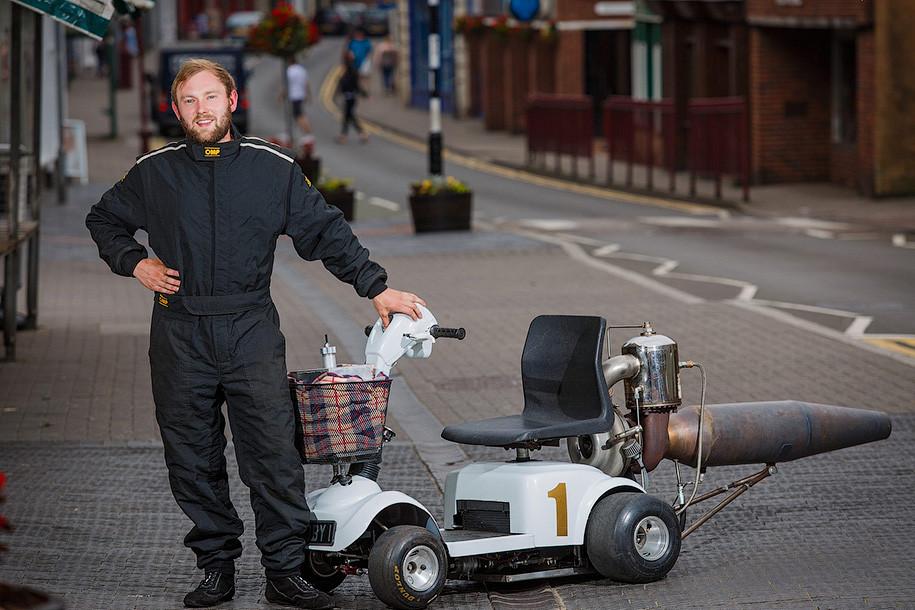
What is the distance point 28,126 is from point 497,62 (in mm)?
29000

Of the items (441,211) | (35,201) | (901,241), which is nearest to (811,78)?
(901,241)

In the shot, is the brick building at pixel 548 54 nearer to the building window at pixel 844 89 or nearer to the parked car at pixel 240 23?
the building window at pixel 844 89

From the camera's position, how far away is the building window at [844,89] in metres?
27.7

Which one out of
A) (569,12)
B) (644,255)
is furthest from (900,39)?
(569,12)

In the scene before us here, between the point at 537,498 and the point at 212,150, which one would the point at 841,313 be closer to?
the point at 537,498

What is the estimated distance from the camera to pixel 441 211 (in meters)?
21.7

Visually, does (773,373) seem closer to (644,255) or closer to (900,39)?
(644,255)

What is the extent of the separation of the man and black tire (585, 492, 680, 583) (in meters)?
0.98

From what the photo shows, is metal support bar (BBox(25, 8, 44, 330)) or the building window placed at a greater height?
the building window

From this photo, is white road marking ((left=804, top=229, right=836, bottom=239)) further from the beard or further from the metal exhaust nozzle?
the beard

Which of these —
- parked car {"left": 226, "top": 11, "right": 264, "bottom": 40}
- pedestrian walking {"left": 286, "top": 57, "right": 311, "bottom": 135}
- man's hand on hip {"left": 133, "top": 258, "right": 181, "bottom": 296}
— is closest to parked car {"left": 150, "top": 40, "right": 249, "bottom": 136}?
pedestrian walking {"left": 286, "top": 57, "right": 311, "bottom": 135}

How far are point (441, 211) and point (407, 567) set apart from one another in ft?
52.4

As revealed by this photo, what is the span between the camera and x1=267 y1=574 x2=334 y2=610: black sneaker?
5926 mm

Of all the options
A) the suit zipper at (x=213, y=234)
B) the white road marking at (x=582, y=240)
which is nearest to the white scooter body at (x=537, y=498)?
the suit zipper at (x=213, y=234)
